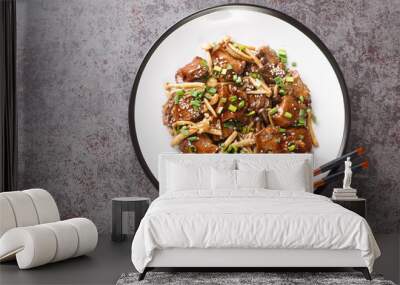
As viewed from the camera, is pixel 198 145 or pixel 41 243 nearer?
pixel 41 243

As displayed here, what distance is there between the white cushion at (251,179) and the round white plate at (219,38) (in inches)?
33.0

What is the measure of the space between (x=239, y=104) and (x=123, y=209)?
1579 millimetres

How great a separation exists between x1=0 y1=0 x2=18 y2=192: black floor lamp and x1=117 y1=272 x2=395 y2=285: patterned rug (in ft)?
6.93

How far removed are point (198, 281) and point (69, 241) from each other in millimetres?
1226

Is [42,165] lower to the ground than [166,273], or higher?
higher

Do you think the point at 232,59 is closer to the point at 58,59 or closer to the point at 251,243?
the point at 58,59

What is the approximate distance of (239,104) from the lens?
661 cm

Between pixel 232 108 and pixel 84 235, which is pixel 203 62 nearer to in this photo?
pixel 232 108

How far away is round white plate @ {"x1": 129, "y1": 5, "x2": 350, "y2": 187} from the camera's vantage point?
21.5 ft

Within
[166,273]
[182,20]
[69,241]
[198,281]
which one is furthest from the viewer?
[182,20]

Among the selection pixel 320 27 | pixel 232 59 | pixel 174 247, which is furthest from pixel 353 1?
pixel 174 247

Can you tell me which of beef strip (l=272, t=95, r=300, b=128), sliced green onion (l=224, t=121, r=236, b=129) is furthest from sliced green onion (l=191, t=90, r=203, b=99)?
beef strip (l=272, t=95, r=300, b=128)

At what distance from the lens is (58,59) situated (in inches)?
265

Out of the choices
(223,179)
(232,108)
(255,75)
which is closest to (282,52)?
(255,75)
